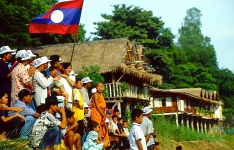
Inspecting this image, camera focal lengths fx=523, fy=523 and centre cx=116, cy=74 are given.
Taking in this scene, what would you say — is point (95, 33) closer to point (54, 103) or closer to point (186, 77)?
point (186, 77)

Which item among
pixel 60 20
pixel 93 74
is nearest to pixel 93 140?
pixel 60 20

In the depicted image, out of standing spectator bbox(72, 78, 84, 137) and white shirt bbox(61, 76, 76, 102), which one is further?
standing spectator bbox(72, 78, 84, 137)

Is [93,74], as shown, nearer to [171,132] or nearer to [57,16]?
[171,132]

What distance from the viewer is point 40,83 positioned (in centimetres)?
938

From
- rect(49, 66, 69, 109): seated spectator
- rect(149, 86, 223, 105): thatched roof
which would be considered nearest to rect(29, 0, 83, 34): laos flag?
rect(49, 66, 69, 109): seated spectator

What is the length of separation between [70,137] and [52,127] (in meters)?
0.94

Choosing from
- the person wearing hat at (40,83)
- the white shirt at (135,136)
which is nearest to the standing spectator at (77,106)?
the person wearing hat at (40,83)

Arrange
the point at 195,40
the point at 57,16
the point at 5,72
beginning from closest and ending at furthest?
the point at 5,72
the point at 57,16
the point at 195,40

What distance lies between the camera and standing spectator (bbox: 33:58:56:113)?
9367 millimetres

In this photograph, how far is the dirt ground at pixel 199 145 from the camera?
1949 cm

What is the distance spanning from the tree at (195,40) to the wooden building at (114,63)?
4026cm

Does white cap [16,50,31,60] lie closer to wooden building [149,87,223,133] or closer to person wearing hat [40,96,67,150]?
person wearing hat [40,96,67,150]

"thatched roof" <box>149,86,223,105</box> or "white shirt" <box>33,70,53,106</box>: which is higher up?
"thatched roof" <box>149,86,223,105</box>

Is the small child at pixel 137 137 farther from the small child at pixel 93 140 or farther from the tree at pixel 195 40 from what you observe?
the tree at pixel 195 40
